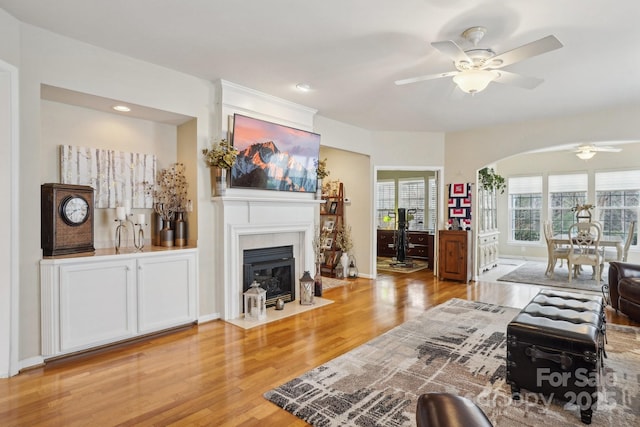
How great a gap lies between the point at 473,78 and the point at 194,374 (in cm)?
333

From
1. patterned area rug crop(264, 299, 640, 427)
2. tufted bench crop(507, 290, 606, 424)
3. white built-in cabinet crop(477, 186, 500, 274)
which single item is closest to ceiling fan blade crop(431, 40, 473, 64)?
tufted bench crop(507, 290, 606, 424)

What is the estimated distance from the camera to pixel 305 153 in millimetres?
5004

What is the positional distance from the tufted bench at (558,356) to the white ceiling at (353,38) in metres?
2.28

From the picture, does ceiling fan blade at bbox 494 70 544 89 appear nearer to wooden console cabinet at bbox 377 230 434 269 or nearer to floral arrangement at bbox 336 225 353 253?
floral arrangement at bbox 336 225 353 253

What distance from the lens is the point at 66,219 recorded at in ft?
10.5

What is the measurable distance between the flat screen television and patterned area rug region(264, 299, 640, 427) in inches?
91.2

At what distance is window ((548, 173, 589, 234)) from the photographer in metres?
8.58

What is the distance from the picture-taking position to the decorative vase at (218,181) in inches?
160

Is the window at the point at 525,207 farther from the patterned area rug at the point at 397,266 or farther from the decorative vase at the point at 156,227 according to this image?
the decorative vase at the point at 156,227

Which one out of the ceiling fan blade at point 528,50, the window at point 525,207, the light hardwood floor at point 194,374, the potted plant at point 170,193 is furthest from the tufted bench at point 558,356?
the window at point 525,207

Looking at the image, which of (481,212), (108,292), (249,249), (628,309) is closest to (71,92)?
(108,292)

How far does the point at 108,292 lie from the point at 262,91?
2.84 meters

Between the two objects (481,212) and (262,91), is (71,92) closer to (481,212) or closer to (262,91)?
(262,91)

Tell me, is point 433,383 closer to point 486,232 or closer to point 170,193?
point 170,193
